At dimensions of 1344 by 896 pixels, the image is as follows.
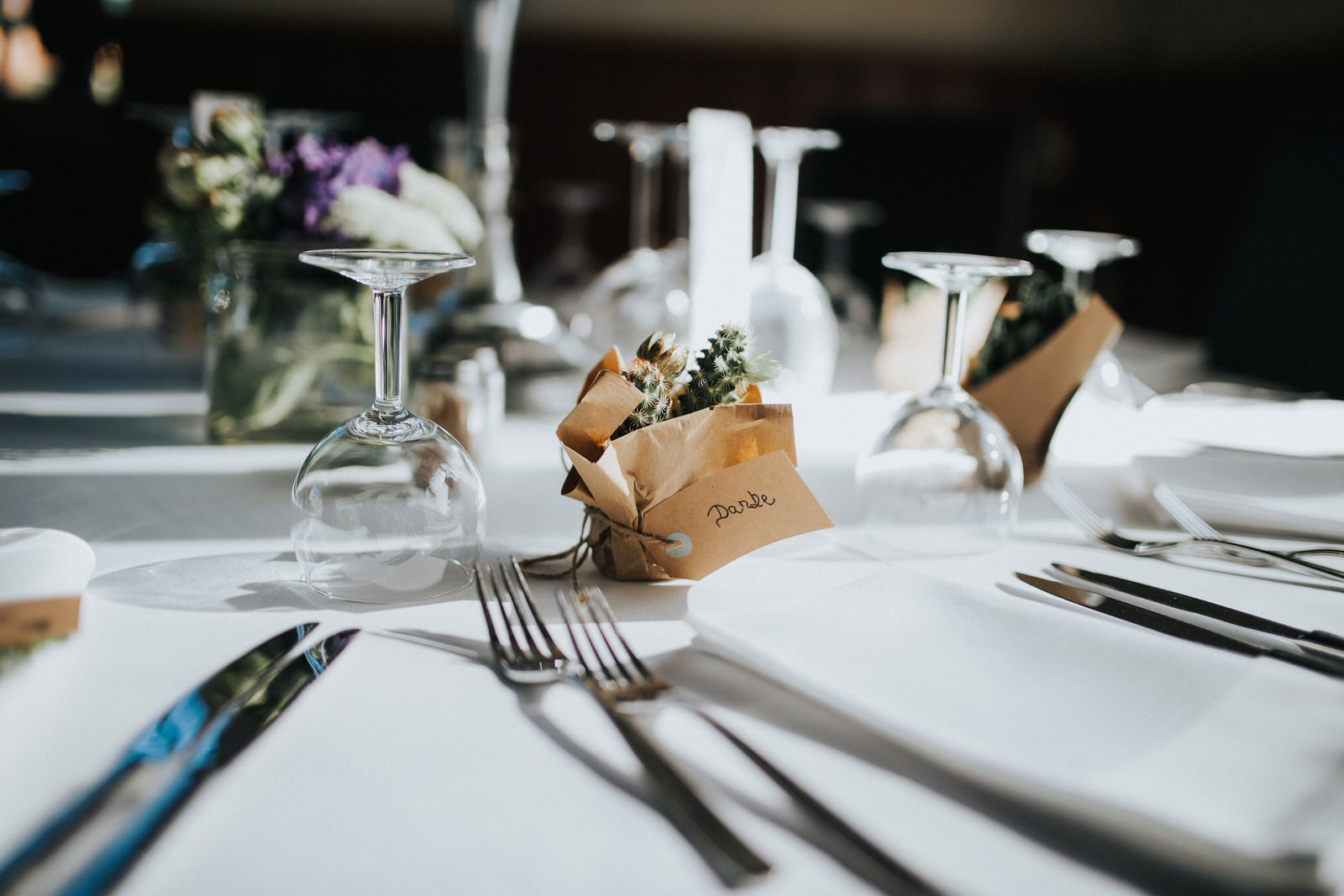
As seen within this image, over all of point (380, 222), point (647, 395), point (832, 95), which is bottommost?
point (647, 395)

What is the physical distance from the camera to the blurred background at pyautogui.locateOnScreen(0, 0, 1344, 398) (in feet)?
10.2

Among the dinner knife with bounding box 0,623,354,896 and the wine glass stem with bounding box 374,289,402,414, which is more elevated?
the wine glass stem with bounding box 374,289,402,414

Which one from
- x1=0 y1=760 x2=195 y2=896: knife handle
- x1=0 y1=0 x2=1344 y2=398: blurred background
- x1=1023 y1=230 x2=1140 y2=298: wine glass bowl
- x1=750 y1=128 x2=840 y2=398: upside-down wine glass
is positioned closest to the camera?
x1=0 y1=760 x2=195 y2=896: knife handle

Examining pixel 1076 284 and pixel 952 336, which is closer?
pixel 952 336

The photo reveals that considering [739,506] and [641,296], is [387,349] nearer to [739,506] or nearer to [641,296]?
[739,506]

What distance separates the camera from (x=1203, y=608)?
0.53m

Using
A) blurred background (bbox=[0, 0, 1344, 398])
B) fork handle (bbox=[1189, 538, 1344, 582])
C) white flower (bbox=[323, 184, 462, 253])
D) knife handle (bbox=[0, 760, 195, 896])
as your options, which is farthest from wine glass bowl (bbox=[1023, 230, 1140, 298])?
blurred background (bbox=[0, 0, 1344, 398])

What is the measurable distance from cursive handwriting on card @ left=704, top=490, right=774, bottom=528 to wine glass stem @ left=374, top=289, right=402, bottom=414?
19 centimetres

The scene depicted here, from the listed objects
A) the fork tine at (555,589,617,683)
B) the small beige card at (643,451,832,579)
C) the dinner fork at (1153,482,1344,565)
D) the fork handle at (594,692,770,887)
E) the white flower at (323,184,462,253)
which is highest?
the white flower at (323,184,462,253)

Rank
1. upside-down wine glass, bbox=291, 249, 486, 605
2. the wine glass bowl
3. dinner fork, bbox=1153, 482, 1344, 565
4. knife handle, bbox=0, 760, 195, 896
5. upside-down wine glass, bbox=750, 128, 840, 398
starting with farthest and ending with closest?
upside-down wine glass, bbox=750, 128, 840, 398
the wine glass bowl
dinner fork, bbox=1153, 482, 1344, 565
upside-down wine glass, bbox=291, 249, 486, 605
knife handle, bbox=0, 760, 195, 896

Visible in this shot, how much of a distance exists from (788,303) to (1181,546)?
19.4 inches

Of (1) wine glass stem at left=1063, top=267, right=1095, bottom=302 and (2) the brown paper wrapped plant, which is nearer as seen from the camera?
(2) the brown paper wrapped plant

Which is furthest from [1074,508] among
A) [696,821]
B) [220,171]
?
[220,171]

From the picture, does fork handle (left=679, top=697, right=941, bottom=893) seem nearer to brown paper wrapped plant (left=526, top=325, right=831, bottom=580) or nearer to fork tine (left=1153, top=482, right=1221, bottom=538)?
brown paper wrapped plant (left=526, top=325, right=831, bottom=580)
